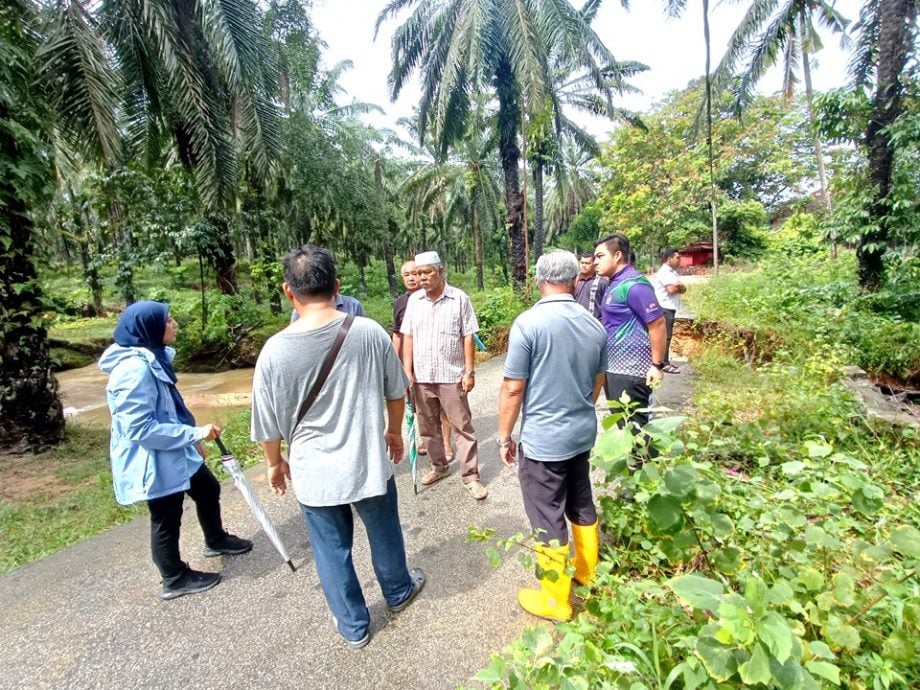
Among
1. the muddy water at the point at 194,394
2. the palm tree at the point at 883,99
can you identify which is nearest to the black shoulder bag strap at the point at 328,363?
the muddy water at the point at 194,394

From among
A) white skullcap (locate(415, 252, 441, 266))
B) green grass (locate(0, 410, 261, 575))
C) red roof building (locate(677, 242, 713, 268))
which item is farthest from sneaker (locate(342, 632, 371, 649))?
red roof building (locate(677, 242, 713, 268))

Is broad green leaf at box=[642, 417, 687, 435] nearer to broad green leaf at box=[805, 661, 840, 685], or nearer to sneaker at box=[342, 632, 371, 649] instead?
broad green leaf at box=[805, 661, 840, 685]

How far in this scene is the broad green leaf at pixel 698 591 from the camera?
1.08 metres

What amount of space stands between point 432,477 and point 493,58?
10.4 meters

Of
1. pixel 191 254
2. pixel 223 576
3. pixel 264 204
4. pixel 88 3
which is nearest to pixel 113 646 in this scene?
pixel 223 576

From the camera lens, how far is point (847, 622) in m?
1.27

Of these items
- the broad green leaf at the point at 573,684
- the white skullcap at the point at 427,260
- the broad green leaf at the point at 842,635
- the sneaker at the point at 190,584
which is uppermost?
the white skullcap at the point at 427,260

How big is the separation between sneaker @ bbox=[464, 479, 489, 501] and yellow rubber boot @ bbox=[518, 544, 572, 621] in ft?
3.13

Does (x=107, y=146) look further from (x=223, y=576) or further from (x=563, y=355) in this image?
(x=563, y=355)

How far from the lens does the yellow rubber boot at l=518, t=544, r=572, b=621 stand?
172cm

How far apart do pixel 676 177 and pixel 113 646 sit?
23396 millimetres

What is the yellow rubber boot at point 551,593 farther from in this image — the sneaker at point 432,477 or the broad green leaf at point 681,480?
the sneaker at point 432,477

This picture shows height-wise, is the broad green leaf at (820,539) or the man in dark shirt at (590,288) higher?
the man in dark shirt at (590,288)

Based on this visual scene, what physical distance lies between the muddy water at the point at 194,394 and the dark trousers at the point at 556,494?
19.1 feet
